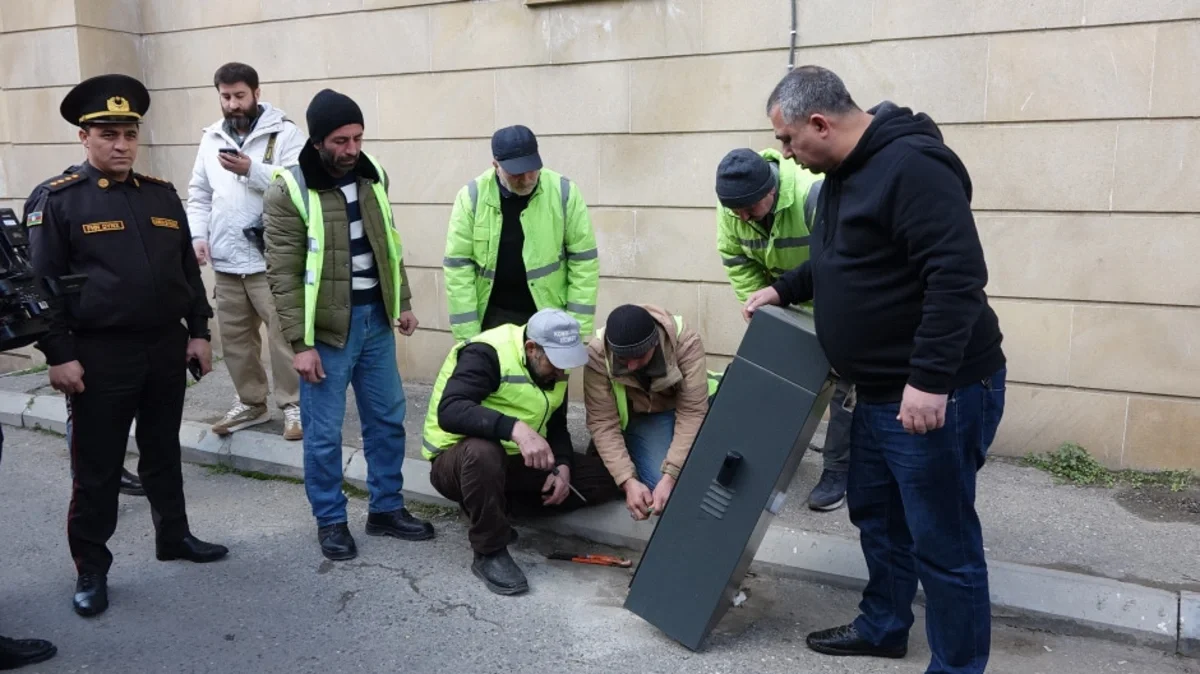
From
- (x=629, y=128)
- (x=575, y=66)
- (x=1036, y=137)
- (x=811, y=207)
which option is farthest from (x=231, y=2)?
(x=1036, y=137)

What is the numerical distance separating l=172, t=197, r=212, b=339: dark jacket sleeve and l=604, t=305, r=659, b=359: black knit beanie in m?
1.72

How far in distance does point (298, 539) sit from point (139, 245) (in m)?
1.53

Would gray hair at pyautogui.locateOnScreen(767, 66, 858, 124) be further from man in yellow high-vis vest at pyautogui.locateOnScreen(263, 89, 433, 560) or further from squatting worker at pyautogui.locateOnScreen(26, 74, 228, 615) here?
squatting worker at pyautogui.locateOnScreen(26, 74, 228, 615)

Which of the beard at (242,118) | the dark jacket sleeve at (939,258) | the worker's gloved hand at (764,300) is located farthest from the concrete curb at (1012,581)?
the beard at (242,118)

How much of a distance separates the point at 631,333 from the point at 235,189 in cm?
286

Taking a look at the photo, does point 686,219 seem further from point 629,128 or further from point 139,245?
point 139,245

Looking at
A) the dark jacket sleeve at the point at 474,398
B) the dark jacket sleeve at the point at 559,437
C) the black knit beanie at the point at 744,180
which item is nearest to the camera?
the black knit beanie at the point at 744,180

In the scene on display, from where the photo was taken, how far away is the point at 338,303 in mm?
4133

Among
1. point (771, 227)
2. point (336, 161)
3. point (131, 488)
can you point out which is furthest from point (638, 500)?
point (131, 488)

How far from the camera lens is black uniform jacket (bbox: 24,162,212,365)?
368 cm

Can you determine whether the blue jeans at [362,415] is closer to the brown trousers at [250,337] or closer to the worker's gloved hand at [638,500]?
the worker's gloved hand at [638,500]

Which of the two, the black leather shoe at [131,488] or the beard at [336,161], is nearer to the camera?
the beard at [336,161]

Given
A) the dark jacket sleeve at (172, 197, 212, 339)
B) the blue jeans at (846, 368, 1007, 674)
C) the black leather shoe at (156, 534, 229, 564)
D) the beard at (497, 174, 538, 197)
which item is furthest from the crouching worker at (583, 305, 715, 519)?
the black leather shoe at (156, 534, 229, 564)

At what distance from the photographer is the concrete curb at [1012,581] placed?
349cm
